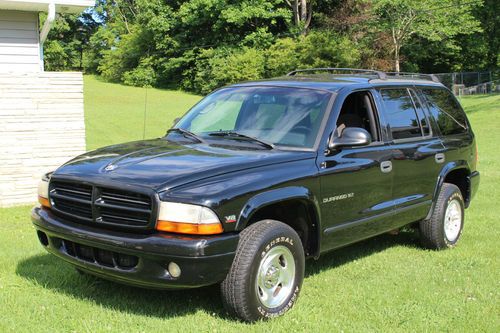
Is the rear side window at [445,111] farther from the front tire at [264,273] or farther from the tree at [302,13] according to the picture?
the tree at [302,13]

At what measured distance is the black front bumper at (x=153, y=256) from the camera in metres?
3.81

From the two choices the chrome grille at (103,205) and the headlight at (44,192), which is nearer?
the chrome grille at (103,205)

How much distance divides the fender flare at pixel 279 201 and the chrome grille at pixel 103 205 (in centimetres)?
65

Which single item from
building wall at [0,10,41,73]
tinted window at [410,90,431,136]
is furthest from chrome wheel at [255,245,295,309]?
building wall at [0,10,41,73]

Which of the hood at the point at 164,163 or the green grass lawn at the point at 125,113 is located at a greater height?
the hood at the point at 164,163

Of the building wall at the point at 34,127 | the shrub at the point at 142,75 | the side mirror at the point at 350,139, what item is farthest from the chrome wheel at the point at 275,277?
the shrub at the point at 142,75

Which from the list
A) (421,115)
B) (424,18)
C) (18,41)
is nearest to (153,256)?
(421,115)

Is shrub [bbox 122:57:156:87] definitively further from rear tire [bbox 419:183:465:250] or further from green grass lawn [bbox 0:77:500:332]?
rear tire [bbox 419:183:465:250]

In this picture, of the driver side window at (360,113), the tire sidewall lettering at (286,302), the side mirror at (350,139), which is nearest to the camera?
the tire sidewall lettering at (286,302)

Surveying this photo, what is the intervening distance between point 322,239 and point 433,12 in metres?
36.9

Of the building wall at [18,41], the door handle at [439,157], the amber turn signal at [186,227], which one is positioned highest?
the building wall at [18,41]

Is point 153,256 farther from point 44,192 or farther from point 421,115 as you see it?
point 421,115

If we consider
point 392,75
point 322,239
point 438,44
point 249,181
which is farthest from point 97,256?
point 438,44

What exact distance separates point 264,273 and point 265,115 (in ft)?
5.36
